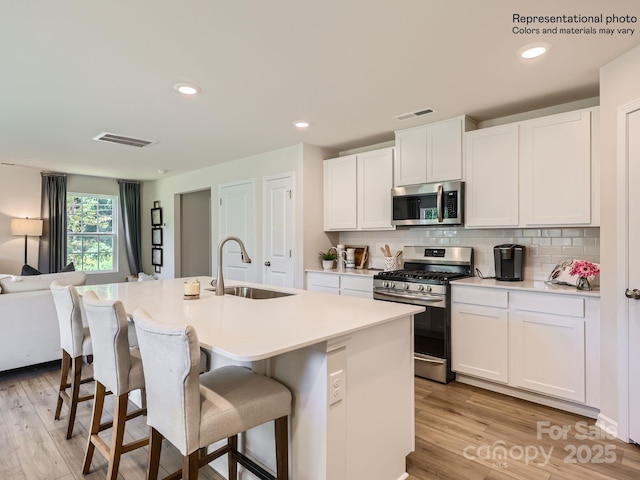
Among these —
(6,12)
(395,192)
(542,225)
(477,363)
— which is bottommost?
(477,363)

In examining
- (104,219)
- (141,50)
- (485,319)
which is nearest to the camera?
(141,50)

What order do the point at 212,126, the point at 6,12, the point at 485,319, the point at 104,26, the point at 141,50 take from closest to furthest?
1. the point at 6,12
2. the point at 104,26
3. the point at 141,50
4. the point at 485,319
5. the point at 212,126

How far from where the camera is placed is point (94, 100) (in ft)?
9.77

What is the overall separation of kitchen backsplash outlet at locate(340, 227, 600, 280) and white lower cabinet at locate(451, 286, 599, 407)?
22.6 inches

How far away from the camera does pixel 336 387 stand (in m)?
1.54

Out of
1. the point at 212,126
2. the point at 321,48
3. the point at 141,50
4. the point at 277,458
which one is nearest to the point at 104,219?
the point at 212,126

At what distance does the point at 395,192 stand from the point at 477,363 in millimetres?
1778

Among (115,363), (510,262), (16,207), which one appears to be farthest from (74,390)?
(16,207)

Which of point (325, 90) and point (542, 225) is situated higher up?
point (325, 90)

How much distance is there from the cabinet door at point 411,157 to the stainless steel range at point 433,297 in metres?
0.79

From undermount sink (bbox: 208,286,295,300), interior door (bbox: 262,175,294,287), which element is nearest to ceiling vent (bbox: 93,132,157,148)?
interior door (bbox: 262,175,294,287)

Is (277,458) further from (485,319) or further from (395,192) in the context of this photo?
(395,192)

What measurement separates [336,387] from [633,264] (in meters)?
1.97

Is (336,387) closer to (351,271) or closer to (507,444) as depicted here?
Result: (507,444)
